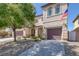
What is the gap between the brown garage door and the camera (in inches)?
143

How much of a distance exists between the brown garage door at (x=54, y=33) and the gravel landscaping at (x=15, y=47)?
0.36 m

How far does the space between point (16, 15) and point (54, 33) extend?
0.83m

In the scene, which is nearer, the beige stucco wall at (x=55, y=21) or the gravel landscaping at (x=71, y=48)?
the gravel landscaping at (x=71, y=48)

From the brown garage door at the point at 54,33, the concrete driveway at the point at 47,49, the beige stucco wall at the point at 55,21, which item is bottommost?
the concrete driveway at the point at 47,49

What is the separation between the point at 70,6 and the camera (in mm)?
3518

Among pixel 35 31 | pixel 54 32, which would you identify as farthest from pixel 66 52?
pixel 35 31

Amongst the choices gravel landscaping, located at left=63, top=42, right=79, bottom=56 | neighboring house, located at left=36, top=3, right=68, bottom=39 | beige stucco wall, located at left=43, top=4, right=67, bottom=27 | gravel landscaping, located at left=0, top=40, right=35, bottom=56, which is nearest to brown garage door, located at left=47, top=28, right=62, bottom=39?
neighboring house, located at left=36, top=3, right=68, bottom=39

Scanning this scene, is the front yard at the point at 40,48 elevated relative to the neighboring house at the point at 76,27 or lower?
lower

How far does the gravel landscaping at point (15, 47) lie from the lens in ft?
11.5

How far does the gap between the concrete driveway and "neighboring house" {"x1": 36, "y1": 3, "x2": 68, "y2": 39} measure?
13 centimetres

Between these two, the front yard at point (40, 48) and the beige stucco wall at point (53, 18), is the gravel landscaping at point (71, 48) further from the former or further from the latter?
the beige stucco wall at point (53, 18)

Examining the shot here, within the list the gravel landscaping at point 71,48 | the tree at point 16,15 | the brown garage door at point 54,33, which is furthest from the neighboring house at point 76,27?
the tree at point 16,15

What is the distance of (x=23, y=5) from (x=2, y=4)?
39 centimetres

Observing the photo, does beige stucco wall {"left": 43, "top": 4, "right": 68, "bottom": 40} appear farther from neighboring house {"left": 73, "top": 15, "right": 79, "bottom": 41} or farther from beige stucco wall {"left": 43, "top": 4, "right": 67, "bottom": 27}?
neighboring house {"left": 73, "top": 15, "right": 79, "bottom": 41}
